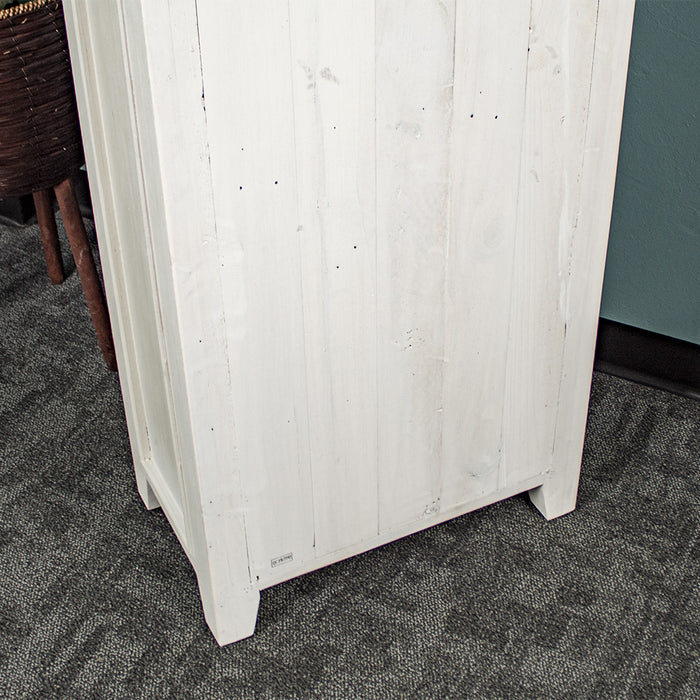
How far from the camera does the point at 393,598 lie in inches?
43.9

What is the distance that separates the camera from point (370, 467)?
1050mm

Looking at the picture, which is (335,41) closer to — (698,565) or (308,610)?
(308,610)

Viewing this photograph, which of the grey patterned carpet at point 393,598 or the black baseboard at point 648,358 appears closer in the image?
the grey patterned carpet at point 393,598

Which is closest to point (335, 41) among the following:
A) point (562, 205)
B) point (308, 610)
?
point (562, 205)

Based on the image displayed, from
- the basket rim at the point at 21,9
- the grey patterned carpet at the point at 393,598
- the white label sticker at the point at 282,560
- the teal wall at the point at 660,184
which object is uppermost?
the basket rim at the point at 21,9

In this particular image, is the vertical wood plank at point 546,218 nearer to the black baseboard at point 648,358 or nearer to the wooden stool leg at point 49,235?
the black baseboard at point 648,358

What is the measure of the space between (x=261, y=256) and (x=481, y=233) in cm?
26

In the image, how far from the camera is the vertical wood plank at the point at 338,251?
0.79 metres

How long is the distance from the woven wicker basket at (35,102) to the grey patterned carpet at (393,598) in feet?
1.43

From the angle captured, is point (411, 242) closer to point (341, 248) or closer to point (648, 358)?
point (341, 248)

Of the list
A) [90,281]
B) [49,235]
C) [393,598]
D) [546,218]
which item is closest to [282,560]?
[393,598]

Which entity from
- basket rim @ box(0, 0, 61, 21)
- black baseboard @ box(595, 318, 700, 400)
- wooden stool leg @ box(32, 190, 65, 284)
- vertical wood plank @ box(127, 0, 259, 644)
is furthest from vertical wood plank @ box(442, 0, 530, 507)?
wooden stool leg @ box(32, 190, 65, 284)

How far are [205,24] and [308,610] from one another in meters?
0.71

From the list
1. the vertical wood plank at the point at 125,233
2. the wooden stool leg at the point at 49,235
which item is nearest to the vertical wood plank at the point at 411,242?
the vertical wood plank at the point at 125,233
